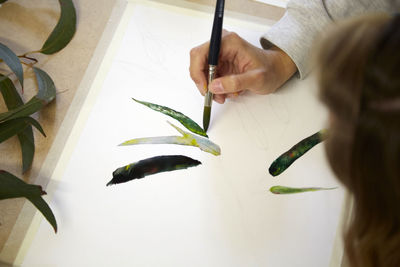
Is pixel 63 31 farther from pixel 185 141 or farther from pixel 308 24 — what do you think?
pixel 308 24

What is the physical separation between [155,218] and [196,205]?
6 centimetres

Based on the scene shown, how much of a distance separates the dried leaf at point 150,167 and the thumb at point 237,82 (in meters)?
0.12

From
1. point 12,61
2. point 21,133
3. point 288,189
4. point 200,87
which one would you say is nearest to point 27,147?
point 21,133

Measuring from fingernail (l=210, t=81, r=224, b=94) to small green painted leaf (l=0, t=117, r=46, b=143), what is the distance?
0.88 feet

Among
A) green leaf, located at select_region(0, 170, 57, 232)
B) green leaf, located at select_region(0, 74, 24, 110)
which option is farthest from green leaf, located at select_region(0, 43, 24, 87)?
green leaf, located at select_region(0, 170, 57, 232)

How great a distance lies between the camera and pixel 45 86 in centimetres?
61

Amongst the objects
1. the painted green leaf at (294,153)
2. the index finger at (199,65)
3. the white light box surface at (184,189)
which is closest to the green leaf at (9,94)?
the white light box surface at (184,189)

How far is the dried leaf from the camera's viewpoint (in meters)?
0.54

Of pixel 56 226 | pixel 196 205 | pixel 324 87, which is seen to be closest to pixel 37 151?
pixel 56 226

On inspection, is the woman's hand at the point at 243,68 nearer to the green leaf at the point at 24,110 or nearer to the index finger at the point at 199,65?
the index finger at the point at 199,65

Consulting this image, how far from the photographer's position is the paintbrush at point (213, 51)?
0.57 m

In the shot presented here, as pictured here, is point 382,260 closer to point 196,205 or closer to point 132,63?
point 196,205

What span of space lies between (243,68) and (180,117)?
14 centimetres

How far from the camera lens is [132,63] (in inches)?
24.8
